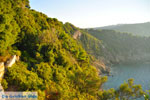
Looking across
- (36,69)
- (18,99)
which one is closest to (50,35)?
(36,69)

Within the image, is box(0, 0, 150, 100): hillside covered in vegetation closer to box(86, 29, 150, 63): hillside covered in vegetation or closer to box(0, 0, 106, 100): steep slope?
box(0, 0, 106, 100): steep slope

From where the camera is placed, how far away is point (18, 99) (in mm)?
14180

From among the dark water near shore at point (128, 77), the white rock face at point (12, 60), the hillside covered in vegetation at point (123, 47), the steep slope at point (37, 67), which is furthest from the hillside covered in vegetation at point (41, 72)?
the hillside covered in vegetation at point (123, 47)

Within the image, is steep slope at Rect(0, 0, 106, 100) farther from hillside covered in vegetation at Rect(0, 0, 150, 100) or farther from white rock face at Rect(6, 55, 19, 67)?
white rock face at Rect(6, 55, 19, 67)

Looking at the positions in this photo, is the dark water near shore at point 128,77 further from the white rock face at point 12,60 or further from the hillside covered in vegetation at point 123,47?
the white rock face at point 12,60

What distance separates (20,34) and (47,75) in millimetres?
11195

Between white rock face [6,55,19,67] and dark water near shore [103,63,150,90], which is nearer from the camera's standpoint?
white rock face [6,55,19,67]

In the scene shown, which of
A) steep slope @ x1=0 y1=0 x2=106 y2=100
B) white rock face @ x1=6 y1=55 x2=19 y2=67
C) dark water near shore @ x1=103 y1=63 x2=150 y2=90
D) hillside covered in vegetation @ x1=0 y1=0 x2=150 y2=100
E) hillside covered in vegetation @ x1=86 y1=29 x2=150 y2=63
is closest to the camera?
steep slope @ x1=0 y1=0 x2=106 y2=100

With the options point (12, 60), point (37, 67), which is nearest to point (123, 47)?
point (37, 67)

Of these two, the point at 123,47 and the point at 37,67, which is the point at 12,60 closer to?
the point at 37,67

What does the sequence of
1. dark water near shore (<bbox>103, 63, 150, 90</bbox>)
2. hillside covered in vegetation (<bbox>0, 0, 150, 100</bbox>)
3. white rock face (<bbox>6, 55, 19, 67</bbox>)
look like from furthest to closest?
dark water near shore (<bbox>103, 63, 150, 90</bbox>) < white rock face (<bbox>6, 55, 19, 67</bbox>) < hillside covered in vegetation (<bbox>0, 0, 150, 100</bbox>)

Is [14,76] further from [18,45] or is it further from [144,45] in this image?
[144,45]

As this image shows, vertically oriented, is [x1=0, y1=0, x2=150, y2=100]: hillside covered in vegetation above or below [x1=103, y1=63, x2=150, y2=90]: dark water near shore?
above

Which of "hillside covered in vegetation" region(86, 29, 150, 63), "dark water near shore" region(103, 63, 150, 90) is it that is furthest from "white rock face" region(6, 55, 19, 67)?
"hillside covered in vegetation" region(86, 29, 150, 63)
